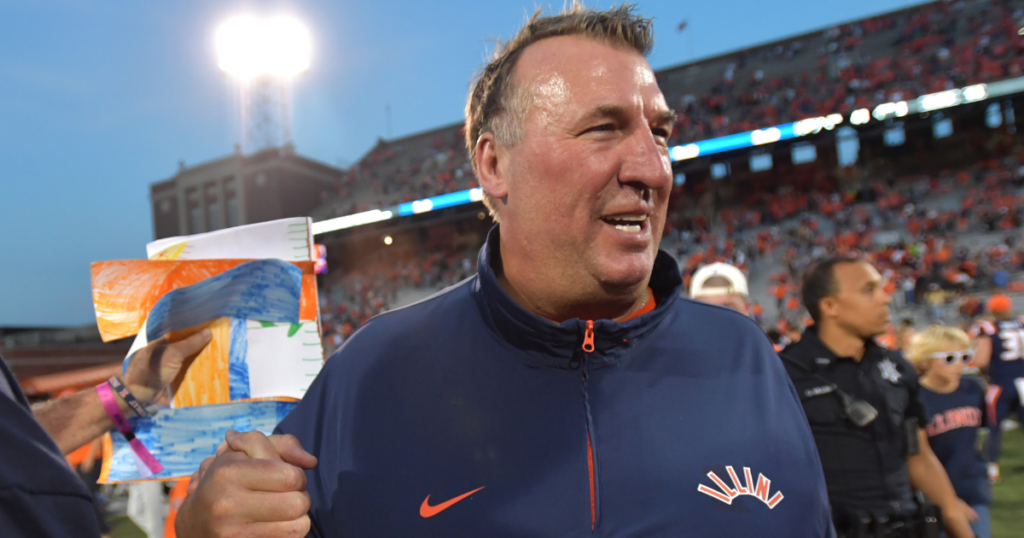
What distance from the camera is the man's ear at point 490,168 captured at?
1.51 meters

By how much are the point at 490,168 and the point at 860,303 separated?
7.92 feet

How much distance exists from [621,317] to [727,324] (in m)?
0.24

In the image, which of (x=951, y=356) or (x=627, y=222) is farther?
(x=951, y=356)

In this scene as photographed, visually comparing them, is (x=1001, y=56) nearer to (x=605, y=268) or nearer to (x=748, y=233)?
(x=748, y=233)

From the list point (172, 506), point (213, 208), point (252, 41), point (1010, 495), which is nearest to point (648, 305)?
point (172, 506)

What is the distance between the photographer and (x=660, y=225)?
55.9 inches

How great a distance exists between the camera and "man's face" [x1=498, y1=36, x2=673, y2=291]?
1.31 metres

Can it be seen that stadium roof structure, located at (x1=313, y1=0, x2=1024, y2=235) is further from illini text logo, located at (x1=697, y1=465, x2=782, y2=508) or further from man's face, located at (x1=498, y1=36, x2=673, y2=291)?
illini text logo, located at (x1=697, y1=465, x2=782, y2=508)

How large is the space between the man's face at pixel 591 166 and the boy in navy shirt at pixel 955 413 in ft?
11.7

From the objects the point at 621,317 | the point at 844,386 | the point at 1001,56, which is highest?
the point at 1001,56

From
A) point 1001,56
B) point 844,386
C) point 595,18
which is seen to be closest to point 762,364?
point 595,18

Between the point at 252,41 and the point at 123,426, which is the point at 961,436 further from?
the point at 252,41

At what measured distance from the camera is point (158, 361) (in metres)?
1.58

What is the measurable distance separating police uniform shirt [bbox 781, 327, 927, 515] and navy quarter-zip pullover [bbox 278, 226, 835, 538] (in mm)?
1861
